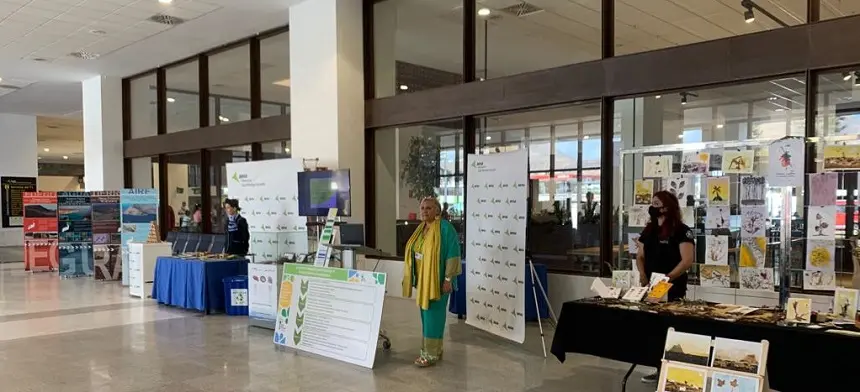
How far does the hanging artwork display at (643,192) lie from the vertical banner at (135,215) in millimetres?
8241

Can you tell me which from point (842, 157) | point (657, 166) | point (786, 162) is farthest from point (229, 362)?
point (842, 157)

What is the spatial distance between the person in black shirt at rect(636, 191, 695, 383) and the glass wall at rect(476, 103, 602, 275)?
7.24 feet

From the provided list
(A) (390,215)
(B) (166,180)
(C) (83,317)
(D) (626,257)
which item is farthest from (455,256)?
(B) (166,180)

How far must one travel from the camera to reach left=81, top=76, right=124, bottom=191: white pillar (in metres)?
14.1

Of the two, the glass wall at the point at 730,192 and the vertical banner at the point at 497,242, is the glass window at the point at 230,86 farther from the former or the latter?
the glass wall at the point at 730,192

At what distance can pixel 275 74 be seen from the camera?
1081 centimetres

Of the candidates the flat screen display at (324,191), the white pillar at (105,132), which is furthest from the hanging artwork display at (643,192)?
the white pillar at (105,132)

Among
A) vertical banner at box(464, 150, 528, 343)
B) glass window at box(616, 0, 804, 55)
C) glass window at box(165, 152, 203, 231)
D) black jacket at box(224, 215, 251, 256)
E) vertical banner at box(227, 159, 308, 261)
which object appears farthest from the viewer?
glass window at box(165, 152, 203, 231)

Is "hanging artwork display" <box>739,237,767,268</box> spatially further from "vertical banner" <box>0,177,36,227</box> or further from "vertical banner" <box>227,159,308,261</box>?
"vertical banner" <box>0,177,36,227</box>

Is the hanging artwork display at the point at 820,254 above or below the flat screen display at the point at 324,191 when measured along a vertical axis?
below

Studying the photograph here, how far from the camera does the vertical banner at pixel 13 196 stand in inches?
Answer: 725

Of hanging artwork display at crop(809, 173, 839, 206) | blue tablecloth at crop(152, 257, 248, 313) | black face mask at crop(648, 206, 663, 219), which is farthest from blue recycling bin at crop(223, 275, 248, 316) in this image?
hanging artwork display at crop(809, 173, 839, 206)

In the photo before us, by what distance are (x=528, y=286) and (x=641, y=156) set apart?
6.25 feet

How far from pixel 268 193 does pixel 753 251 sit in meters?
5.58
